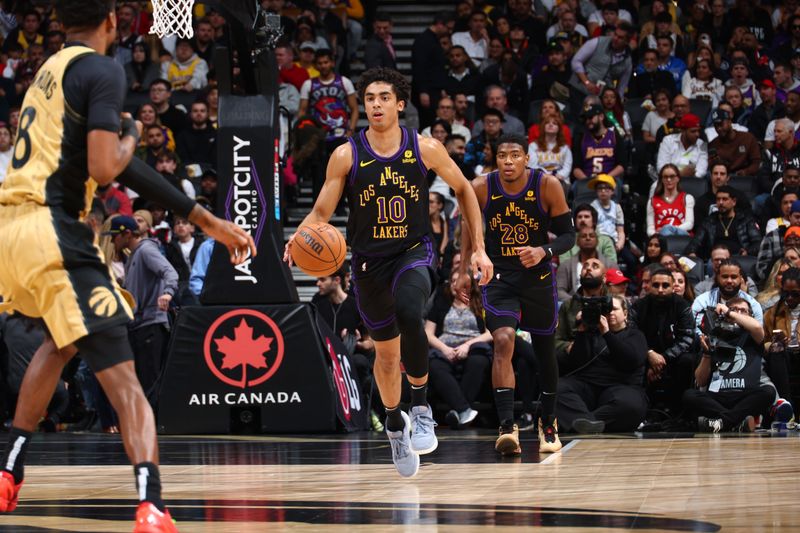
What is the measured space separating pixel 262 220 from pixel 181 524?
5.37m

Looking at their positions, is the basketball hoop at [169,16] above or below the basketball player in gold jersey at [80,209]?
above

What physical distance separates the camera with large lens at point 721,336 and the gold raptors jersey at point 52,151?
260 inches

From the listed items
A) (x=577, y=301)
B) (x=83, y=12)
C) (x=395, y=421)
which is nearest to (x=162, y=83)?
(x=577, y=301)

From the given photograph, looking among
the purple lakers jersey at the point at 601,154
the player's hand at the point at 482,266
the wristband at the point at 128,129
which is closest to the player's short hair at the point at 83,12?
the wristband at the point at 128,129

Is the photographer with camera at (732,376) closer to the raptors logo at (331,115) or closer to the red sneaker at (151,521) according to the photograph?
the raptors logo at (331,115)

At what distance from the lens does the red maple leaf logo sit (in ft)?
32.1

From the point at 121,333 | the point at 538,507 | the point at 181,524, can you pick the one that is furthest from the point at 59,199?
the point at 538,507

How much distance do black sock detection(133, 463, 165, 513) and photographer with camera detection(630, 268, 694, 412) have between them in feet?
23.0

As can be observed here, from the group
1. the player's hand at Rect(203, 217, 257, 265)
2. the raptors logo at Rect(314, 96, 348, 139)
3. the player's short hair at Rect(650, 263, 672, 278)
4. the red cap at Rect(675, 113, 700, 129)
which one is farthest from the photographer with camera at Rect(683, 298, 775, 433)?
the player's hand at Rect(203, 217, 257, 265)

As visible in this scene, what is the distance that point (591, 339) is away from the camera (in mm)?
10195

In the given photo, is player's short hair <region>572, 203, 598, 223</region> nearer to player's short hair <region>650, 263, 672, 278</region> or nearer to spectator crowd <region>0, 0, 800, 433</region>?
spectator crowd <region>0, 0, 800, 433</region>

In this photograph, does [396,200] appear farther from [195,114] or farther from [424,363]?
[195,114]

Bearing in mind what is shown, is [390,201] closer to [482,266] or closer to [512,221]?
[482,266]

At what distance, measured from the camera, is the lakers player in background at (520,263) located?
8.06m
